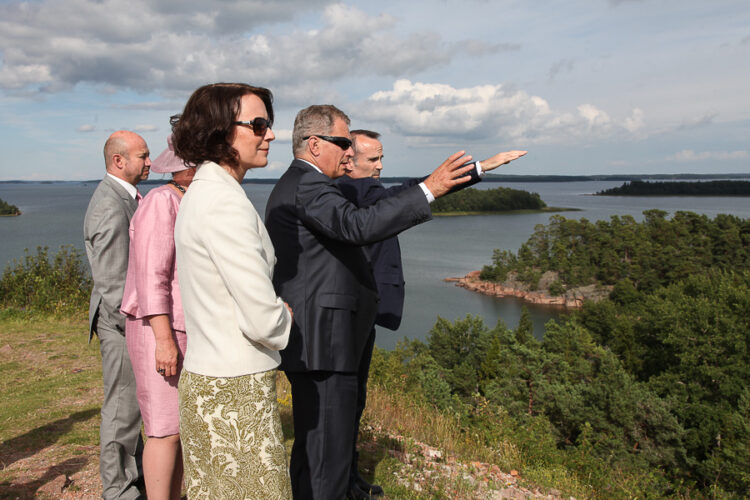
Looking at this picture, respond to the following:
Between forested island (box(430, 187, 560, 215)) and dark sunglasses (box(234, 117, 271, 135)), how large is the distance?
399 ft

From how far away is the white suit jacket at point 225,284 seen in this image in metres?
1.51

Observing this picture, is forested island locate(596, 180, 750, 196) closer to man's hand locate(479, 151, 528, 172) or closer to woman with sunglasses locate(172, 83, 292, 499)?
man's hand locate(479, 151, 528, 172)

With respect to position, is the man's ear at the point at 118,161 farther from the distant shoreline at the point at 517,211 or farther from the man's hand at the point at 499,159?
the distant shoreline at the point at 517,211

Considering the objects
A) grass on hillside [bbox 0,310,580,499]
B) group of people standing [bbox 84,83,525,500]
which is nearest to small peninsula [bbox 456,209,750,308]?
grass on hillside [bbox 0,310,580,499]

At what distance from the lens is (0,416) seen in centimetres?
423

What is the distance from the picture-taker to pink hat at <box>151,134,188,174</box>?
246cm

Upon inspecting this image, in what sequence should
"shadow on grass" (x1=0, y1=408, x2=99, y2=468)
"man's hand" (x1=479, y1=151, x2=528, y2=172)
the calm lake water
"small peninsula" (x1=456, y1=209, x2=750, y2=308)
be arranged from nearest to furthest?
"man's hand" (x1=479, y1=151, x2=528, y2=172) < "shadow on grass" (x1=0, y1=408, x2=99, y2=468) < the calm lake water < "small peninsula" (x1=456, y1=209, x2=750, y2=308)

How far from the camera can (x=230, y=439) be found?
1570mm

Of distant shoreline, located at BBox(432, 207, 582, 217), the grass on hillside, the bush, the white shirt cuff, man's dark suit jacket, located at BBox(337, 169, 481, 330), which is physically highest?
the white shirt cuff

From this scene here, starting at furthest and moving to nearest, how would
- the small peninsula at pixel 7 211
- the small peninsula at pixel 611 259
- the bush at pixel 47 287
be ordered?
1. the small peninsula at pixel 7 211
2. the small peninsula at pixel 611 259
3. the bush at pixel 47 287

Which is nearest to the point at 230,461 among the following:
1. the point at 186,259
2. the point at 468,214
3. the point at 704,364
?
the point at 186,259

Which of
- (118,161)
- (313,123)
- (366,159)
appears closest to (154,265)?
(313,123)

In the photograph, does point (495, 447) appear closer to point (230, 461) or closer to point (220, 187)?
point (230, 461)

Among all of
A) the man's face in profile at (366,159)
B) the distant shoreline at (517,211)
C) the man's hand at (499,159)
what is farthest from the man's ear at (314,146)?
the distant shoreline at (517,211)
